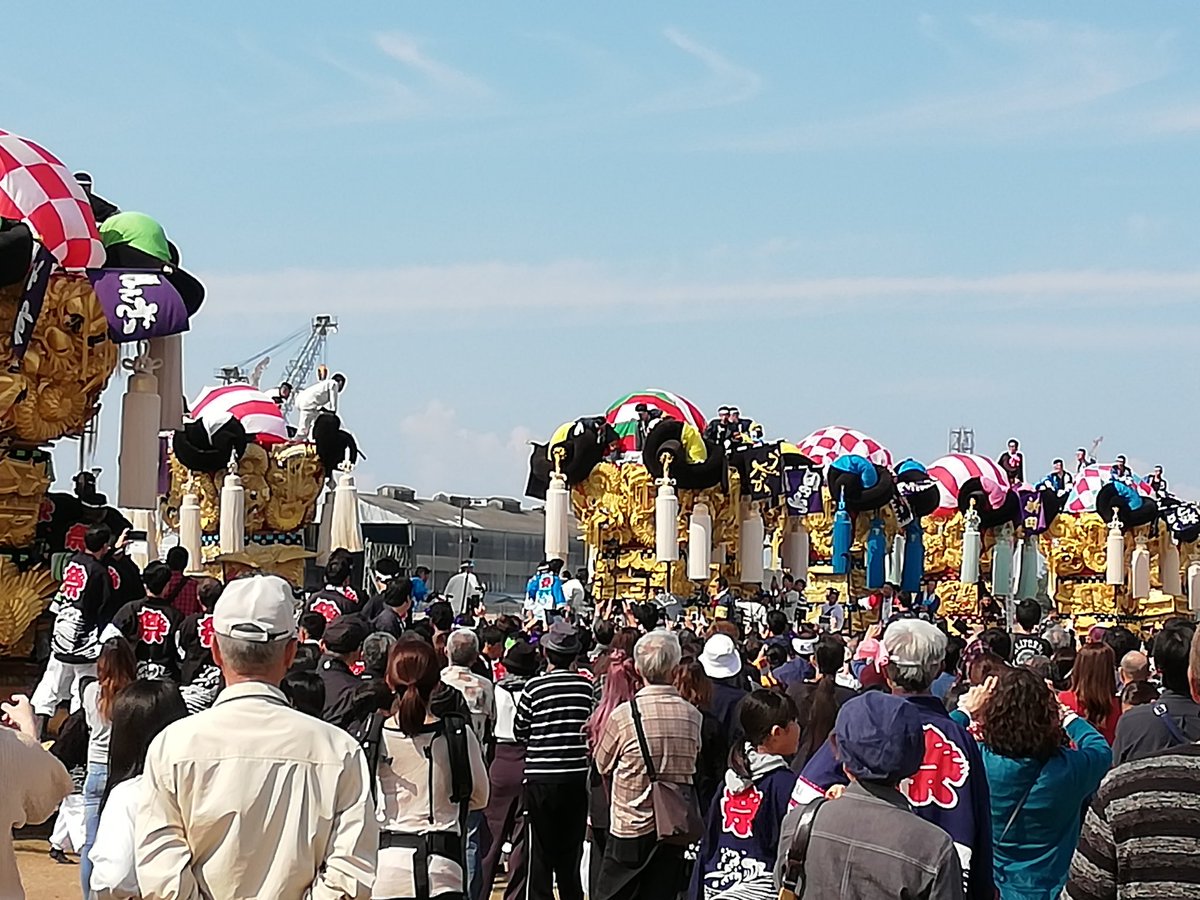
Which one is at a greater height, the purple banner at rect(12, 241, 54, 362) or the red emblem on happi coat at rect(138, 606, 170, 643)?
the purple banner at rect(12, 241, 54, 362)

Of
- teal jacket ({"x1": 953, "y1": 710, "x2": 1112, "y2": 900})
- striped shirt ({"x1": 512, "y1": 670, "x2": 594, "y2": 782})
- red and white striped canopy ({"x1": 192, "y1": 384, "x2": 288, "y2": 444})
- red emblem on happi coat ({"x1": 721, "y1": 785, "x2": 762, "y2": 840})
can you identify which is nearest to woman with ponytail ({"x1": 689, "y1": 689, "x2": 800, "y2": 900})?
red emblem on happi coat ({"x1": 721, "y1": 785, "x2": 762, "y2": 840})

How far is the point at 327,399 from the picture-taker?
2492 centimetres

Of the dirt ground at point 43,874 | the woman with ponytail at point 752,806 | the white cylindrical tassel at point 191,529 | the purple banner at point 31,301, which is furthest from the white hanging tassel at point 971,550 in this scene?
the woman with ponytail at point 752,806

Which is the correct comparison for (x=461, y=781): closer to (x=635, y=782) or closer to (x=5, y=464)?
(x=635, y=782)

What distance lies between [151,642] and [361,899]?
690cm

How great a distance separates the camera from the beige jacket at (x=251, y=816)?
433 cm

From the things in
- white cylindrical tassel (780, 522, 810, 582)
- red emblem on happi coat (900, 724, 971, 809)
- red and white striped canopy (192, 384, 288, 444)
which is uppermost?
red and white striped canopy (192, 384, 288, 444)

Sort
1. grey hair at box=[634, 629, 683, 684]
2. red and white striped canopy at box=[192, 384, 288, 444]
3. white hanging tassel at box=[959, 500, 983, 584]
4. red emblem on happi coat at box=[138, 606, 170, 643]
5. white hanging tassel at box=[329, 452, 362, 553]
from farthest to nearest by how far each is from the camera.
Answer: white hanging tassel at box=[959, 500, 983, 584], red and white striped canopy at box=[192, 384, 288, 444], white hanging tassel at box=[329, 452, 362, 553], red emblem on happi coat at box=[138, 606, 170, 643], grey hair at box=[634, 629, 683, 684]

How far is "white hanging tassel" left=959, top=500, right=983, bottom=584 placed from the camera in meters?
31.3

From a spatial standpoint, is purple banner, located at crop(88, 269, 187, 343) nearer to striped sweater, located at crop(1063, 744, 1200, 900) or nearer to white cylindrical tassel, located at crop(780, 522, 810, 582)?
striped sweater, located at crop(1063, 744, 1200, 900)

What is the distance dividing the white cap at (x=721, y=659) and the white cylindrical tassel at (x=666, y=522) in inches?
478

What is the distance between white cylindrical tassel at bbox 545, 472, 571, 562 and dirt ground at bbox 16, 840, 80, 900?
1077 centimetres

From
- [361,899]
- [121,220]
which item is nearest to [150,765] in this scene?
[361,899]

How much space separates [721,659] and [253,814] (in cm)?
508
